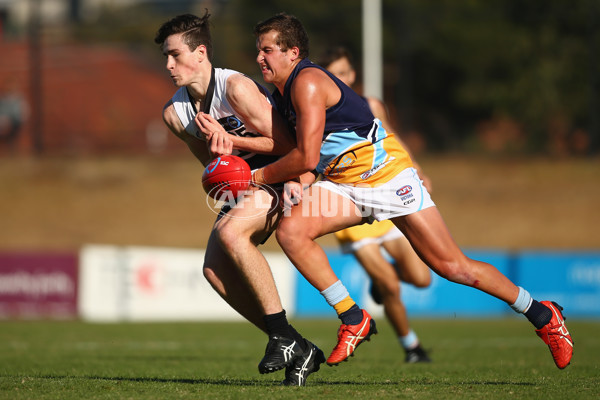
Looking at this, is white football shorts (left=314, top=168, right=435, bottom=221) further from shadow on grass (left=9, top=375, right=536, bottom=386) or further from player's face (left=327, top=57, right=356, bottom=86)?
player's face (left=327, top=57, right=356, bottom=86)

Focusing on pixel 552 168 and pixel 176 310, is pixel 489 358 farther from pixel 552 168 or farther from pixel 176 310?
pixel 552 168

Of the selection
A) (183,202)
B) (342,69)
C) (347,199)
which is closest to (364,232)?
(342,69)

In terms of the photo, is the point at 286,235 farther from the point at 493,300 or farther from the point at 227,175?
the point at 493,300

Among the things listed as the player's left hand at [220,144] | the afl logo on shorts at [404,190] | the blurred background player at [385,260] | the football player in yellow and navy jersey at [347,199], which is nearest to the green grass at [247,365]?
the blurred background player at [385,260]

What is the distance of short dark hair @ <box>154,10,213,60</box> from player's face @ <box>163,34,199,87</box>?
4 centimetres

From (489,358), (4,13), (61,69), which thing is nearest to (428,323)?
(489,358)

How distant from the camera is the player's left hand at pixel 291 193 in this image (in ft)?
18.0

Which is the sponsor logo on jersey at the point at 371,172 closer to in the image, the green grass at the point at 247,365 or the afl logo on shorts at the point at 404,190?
the afl logo on shorts at the point at 404,190

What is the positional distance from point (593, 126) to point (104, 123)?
13.9m

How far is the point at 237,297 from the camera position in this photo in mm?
5906

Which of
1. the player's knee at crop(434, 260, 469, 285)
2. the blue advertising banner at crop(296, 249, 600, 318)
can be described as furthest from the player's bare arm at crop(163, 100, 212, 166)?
the blue advertising banner at crop(296, 249, 600, 318)

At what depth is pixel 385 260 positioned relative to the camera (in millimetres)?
8430

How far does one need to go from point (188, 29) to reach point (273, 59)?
64 centimetres

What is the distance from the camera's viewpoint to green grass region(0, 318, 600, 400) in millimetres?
5137
